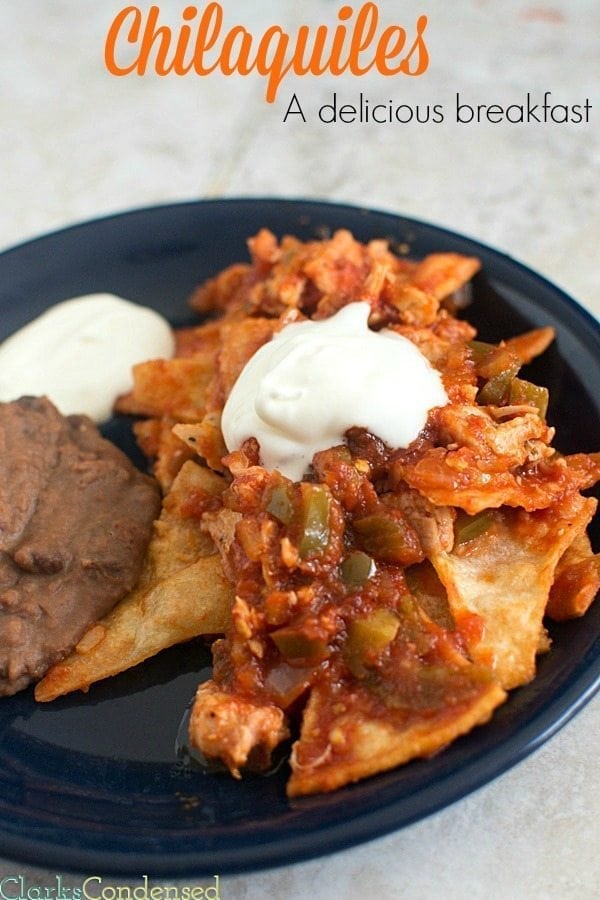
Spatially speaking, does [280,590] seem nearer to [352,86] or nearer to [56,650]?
[56,650]

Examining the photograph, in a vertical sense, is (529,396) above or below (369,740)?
above

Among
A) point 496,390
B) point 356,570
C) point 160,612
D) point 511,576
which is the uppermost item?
point 496,390

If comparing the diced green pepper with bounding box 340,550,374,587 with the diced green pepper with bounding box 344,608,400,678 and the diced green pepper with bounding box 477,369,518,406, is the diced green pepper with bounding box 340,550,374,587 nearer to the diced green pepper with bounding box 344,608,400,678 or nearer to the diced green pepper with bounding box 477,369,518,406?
the diced green pepper with bounding box 344,608,400,678

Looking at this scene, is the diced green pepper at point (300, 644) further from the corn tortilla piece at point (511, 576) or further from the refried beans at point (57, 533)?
the refried beans at point (57, 533)

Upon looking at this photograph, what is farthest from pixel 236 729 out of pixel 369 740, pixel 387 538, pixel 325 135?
pixel 325 135

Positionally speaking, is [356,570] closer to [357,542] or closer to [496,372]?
[357,542]

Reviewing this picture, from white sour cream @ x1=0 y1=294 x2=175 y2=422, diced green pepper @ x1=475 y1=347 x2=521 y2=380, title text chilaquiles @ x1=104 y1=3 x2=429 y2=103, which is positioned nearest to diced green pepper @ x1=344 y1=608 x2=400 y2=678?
diced green pepper @ x1=475 y1=347 x2=521 y2=380
